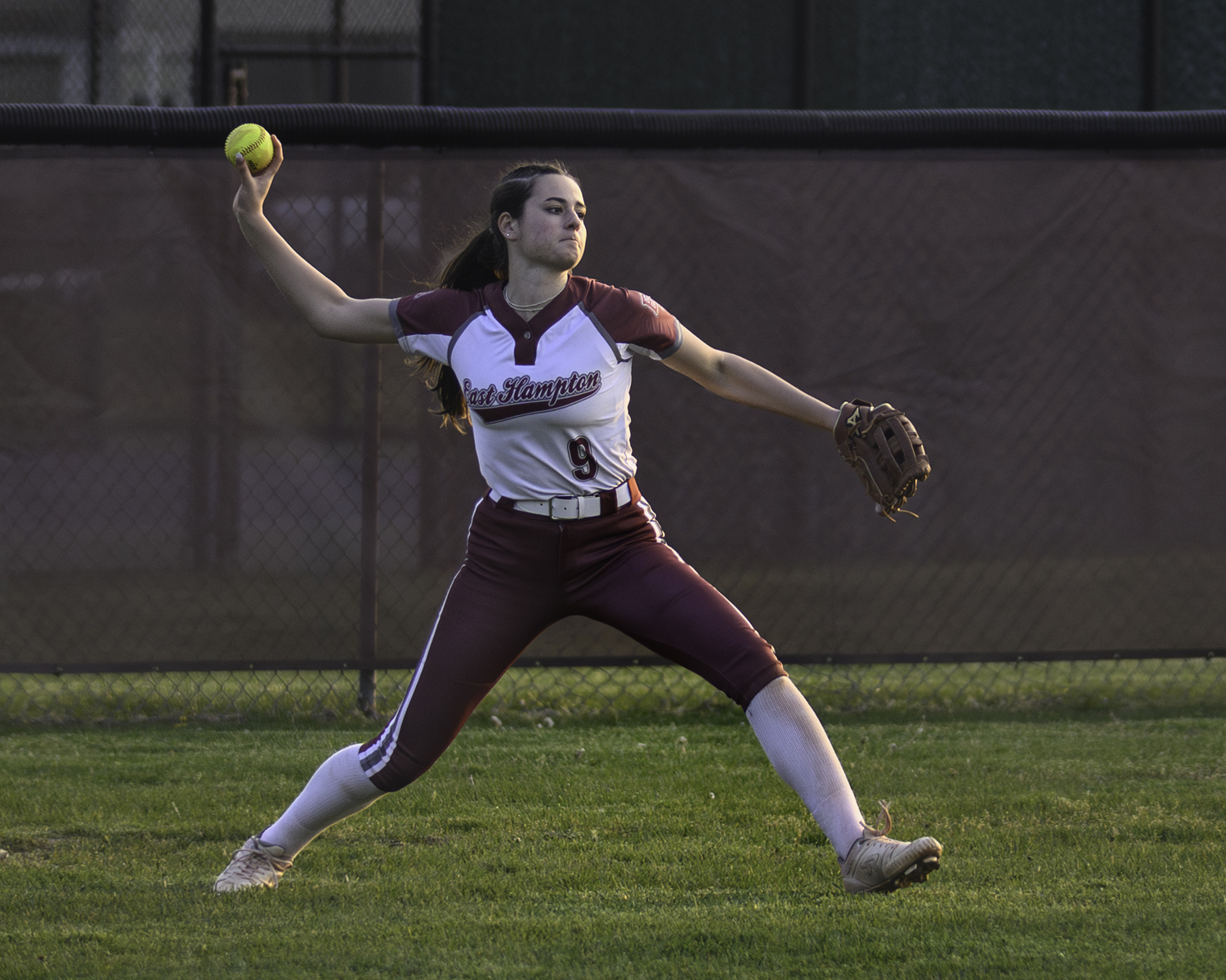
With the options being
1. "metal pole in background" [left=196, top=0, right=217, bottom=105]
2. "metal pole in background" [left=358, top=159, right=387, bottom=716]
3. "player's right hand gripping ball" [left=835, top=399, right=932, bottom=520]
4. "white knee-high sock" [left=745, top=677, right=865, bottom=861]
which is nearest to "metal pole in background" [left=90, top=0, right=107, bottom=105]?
"metal pole in background" [left=196, top=0, right=217, bottom=105]

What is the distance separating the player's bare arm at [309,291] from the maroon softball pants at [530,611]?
23.0 inches

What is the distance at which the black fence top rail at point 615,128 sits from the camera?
538cm

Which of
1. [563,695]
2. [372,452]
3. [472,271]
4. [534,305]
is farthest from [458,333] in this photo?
[563,695]

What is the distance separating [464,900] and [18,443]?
3.10 meters

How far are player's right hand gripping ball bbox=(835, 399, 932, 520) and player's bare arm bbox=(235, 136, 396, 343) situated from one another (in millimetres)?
1178

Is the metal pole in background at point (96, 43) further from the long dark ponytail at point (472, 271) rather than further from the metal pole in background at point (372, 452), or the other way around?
the long dark ponytail at point (472, 271)

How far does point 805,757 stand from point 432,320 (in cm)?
140

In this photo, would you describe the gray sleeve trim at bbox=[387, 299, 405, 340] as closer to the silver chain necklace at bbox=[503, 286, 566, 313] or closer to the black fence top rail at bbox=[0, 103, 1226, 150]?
the silver chain necklace at bbox=[503, 286, 566, 313]

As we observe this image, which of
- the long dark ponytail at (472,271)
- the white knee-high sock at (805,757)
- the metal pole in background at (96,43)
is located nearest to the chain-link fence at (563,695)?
the long dark ponytail at (472,271)

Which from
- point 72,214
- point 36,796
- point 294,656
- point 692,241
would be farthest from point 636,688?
point 72,214

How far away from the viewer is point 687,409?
558 centimetres

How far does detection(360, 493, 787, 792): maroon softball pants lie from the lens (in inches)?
128

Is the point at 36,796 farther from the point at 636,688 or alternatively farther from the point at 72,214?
the point at 636,688

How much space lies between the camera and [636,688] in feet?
20.5
